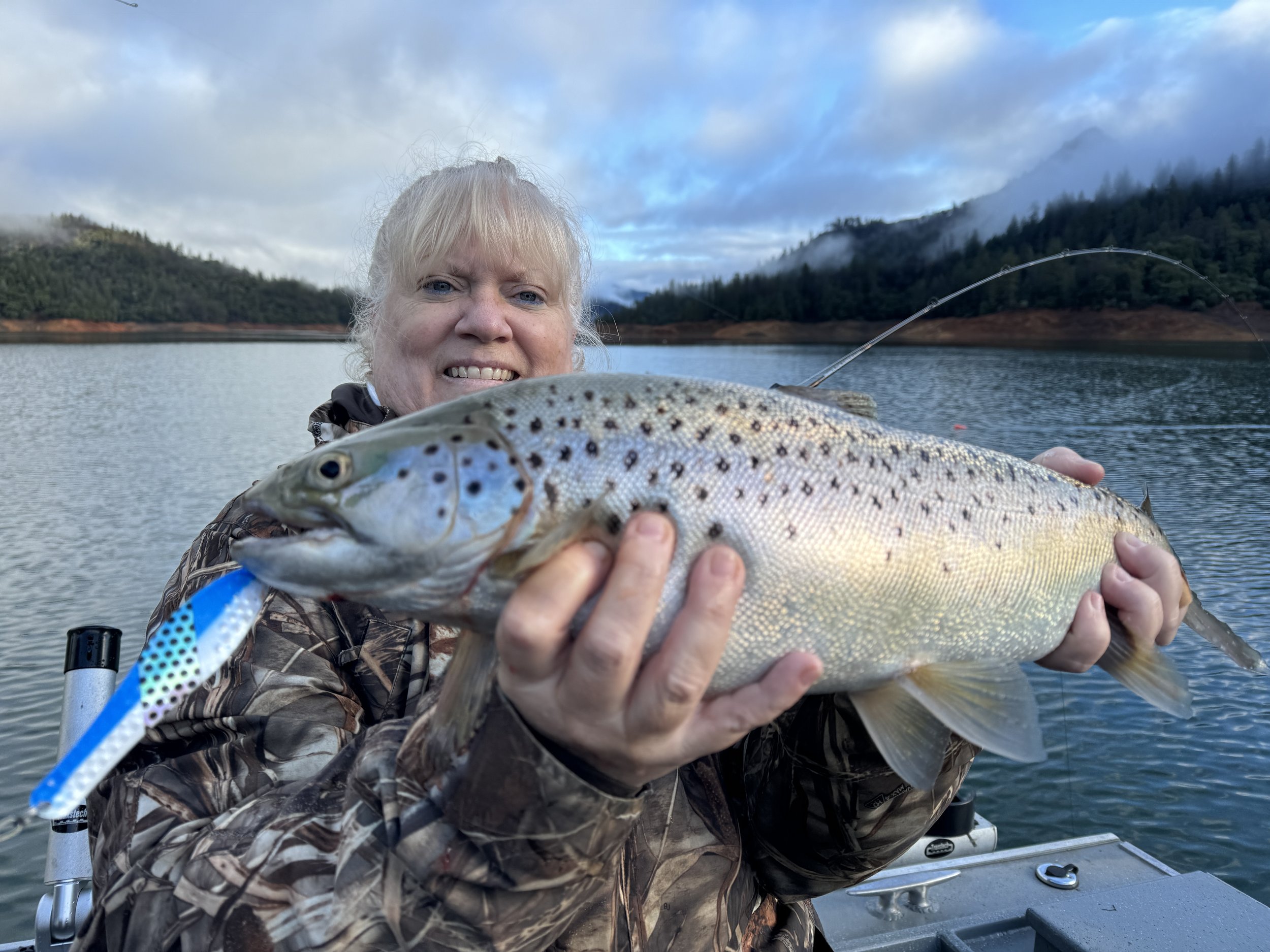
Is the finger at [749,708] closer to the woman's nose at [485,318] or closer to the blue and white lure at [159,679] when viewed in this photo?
the blue and white lure at [159,679]

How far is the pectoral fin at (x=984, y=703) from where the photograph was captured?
2.24 meters

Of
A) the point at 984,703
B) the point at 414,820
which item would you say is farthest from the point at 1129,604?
the point at 414,820

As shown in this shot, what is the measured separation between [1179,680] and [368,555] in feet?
8.65

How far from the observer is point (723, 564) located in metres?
1.79

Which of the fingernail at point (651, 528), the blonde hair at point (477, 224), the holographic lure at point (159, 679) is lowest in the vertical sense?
the holographic lure at point (159, 679)

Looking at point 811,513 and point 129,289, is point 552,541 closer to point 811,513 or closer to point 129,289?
Result: point 811,513

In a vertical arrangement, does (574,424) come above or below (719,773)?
above

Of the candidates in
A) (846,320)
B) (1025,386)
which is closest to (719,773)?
(1025,386)

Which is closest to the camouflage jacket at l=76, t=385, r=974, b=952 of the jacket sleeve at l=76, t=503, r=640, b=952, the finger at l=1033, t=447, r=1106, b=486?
the jacket sleeve at l=76, t=503, r=640, b=952

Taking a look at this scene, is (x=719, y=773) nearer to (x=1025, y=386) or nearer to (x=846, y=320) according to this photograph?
(x=1025, y=386)

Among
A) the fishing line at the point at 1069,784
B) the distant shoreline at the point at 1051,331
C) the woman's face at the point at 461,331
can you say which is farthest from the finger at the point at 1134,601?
the distant shoreline at the point at 1051,331

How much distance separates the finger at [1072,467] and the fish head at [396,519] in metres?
1.90

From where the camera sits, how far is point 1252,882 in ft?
29.7

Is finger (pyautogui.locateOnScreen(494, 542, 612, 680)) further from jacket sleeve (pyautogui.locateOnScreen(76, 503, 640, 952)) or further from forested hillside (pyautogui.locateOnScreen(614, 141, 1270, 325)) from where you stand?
forested hillside (pyautogui.locateOnScreen(614, 141, 1270, 325))
